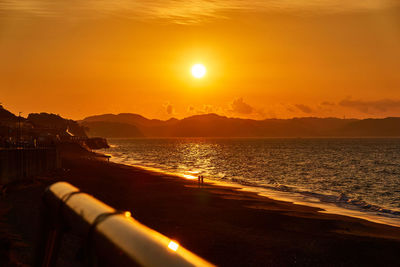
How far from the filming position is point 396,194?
47781 mm

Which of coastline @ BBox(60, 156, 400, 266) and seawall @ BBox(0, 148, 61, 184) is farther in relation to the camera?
seawall @ BBox(0, 148, 61, 184)

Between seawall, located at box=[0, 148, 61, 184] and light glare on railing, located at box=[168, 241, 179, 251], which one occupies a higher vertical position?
light glare on railing, located at box=[168, 241, 179, 251]

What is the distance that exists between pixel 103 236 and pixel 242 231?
60.2 feet

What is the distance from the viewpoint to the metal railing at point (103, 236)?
73.3 inches

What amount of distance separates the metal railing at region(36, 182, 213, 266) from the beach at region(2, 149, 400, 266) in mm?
8591

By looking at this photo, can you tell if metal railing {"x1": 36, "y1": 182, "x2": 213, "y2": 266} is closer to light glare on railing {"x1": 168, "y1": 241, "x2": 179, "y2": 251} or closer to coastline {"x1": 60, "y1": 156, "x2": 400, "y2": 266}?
light glare on railing {"x1": 168, "y1": 241, "x2": 179, "y2": 251}

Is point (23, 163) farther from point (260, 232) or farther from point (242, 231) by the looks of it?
point (260, 232)

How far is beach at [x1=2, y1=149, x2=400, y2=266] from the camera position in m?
15.6

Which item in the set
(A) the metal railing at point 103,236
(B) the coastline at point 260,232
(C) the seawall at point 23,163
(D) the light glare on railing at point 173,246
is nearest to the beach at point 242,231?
(B) the coastline at point 260,232

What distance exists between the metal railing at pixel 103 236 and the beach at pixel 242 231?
8591mm

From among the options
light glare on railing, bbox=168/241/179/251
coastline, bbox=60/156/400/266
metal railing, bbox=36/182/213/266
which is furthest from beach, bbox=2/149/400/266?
light glare on railing, bbox=168/241/179/251

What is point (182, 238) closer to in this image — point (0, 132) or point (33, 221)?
point (33, 221)

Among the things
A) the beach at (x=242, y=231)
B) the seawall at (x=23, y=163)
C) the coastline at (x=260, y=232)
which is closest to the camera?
the beach at (x=242, y=231)

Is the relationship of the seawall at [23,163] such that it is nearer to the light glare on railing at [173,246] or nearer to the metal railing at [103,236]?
the metal railing at [103,236]
